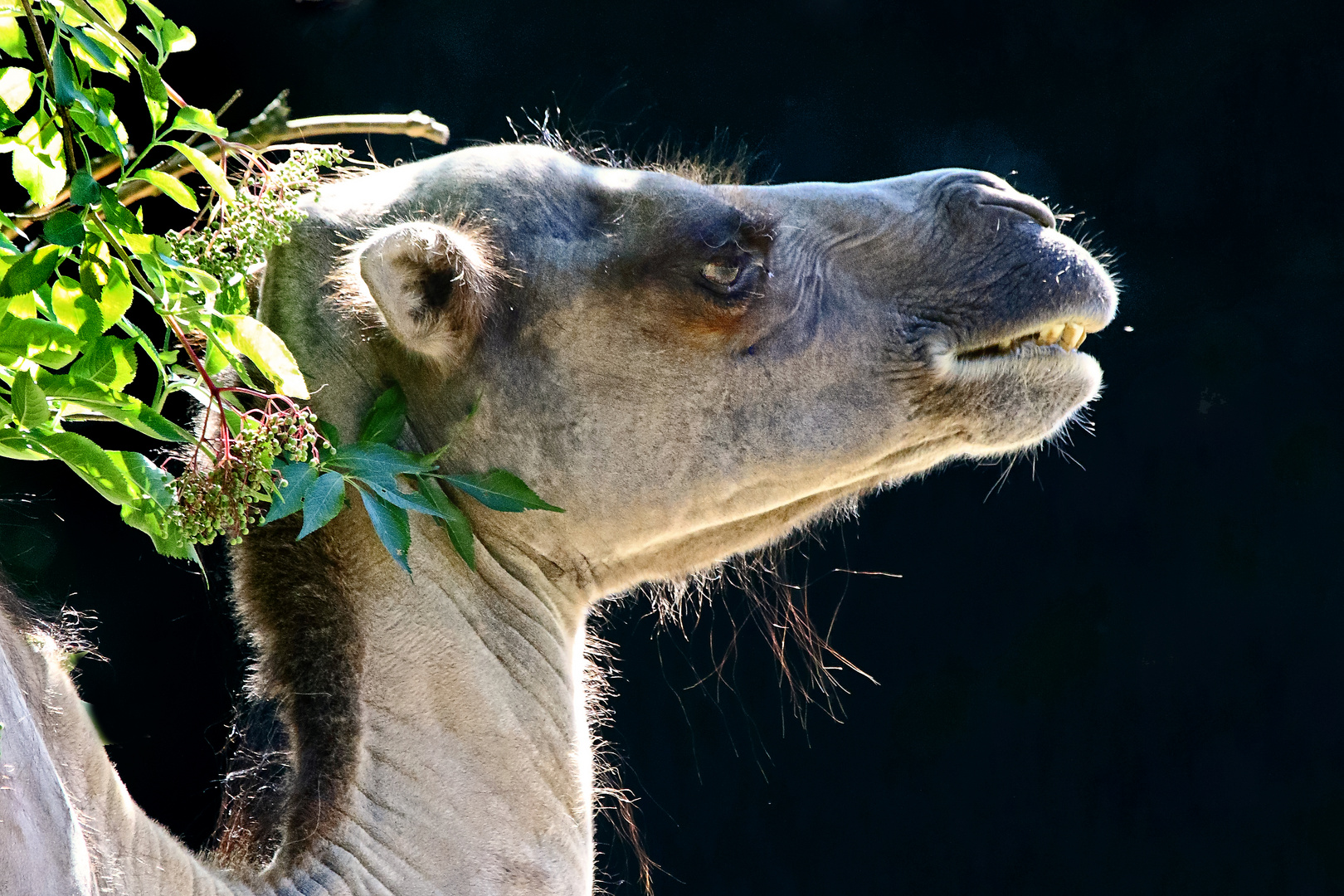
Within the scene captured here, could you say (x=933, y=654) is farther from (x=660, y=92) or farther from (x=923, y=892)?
(x=660, y=92)

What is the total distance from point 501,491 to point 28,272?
68 centimetres

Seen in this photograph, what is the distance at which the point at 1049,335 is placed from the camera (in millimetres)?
2264

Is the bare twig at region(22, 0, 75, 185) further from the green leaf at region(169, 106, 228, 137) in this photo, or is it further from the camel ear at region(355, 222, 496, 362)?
the camel ear at region(355, 222, 496, 362)

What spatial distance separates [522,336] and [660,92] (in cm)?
326

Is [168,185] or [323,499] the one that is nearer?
[168,185]

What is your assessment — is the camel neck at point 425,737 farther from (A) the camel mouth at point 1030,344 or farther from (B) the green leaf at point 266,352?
(A) the camel mouth at point 1030,344

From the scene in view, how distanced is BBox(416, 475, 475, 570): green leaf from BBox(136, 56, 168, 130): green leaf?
Result: 56 centimetres

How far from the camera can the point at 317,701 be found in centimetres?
194

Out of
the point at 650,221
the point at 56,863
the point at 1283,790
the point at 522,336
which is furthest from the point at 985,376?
the point at 1283,790

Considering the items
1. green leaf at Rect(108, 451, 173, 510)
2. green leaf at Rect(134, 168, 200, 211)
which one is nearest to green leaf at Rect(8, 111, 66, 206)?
green leaf at Rect(134, 168, 200, 211)

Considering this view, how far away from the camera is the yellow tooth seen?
2.25 meters

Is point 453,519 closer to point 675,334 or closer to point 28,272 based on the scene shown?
point 675,334

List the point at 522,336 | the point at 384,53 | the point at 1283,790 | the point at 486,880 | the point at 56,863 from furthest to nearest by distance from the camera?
the point at 1283,790
the point at 384,53
the point at 522,336
the point at 486,880
the point at 56,863

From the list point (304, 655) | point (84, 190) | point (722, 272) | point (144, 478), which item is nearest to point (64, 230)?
point (84, 190)
